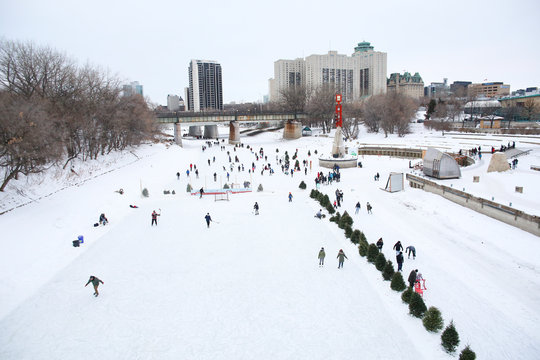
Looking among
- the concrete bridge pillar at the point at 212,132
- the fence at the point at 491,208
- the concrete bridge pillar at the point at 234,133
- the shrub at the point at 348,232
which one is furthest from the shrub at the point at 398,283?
the concrete bridge pillar at the point at 212,132

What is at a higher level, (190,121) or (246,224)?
(190,121)

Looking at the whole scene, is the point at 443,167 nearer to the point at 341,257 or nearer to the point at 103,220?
the point at 341,257

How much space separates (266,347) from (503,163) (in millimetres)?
26246

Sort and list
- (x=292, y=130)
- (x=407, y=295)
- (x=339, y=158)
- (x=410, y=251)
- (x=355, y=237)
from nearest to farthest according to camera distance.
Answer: (x=407, y=295)
(x=410, y=251)
(x=355, y=237)
(x=339, y=158)
(x=292, y=130)

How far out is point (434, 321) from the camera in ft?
30.5

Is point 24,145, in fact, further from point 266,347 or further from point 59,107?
point 266,347

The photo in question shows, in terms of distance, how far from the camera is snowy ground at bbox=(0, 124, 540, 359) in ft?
30.0

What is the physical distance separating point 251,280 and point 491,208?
14586mm

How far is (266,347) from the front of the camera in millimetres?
8922

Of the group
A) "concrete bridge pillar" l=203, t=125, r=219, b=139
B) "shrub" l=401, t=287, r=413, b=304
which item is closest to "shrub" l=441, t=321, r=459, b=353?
"shrub" l=401, t=287, r=413, b=304

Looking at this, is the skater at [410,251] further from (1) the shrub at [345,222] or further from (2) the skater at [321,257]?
(2) the skater at [321,257]

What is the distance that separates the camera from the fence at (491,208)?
1609 cm

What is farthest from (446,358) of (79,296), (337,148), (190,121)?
(190,121)

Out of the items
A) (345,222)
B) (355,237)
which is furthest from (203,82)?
(355,237)
